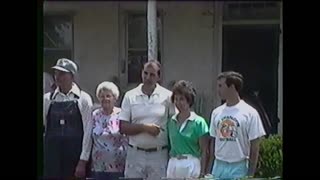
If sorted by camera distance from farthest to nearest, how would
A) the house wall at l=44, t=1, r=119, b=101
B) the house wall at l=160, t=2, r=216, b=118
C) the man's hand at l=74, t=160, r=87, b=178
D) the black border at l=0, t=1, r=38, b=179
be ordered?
the house wall at l=44, t=1, r=119, b=101
the house wall at l=160, t=2, r=216, b=118
the man's hand at l=74, t=160, r=87, b=178
the black border at l=0, t=1, r=38, b=179

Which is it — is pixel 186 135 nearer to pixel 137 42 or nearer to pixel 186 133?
pixel 186 133

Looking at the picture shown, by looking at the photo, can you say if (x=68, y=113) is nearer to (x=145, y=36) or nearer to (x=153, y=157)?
(x=153, y=157)

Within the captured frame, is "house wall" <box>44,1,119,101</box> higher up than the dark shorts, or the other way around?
"house wall" <box>44,1,119,101</box>

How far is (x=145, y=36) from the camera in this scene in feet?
30.5

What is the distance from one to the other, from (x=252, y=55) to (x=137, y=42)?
1.54 m

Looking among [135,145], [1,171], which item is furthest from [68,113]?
[1,171]

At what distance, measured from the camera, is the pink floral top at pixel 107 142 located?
4.05 meters

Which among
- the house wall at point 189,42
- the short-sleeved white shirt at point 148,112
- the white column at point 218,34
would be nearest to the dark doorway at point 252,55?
the white column at point 218,34

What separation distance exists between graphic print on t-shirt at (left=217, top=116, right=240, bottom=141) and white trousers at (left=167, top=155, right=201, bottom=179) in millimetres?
201

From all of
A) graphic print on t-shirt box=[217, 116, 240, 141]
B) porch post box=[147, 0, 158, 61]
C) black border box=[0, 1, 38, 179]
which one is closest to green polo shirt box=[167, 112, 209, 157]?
graphic print on t-shirt box=[217, 116, 240, 141]

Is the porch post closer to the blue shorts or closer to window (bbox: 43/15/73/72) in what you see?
window (bbox: 43/15/73/72)

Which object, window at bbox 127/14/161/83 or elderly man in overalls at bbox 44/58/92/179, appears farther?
window at bbox 127/14/161/83

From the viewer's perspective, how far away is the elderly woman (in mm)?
4051

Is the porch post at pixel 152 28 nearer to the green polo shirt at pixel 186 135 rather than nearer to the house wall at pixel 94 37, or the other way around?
the house wall at pixel 94 37
